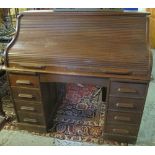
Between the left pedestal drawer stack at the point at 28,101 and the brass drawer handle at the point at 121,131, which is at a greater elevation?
the left pedestal drawer stack at the point at 28,101

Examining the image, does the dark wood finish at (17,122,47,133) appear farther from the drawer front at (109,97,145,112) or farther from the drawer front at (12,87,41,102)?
the drawer front at (109,97,145,112)

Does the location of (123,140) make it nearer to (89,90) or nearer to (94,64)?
(94,64)

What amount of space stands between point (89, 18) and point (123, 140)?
4.02 feet

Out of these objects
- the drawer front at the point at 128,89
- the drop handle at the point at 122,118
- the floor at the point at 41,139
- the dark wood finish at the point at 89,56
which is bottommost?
the floor at the point at 41,139

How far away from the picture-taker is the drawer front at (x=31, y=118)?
2.03 metres

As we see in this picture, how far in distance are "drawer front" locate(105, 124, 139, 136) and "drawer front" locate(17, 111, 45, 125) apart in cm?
67

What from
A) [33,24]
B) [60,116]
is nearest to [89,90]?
[60,116]

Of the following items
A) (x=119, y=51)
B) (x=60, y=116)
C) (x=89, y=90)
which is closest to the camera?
(x=119, y=51)

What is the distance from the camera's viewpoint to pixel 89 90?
3.02 metres

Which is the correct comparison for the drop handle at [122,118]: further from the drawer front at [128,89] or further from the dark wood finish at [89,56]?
the drawer front at [128,89]

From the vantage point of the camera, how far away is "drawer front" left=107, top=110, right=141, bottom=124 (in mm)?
1799

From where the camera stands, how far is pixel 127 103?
1734mm

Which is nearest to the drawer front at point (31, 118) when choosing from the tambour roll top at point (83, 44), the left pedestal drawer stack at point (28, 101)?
the left pedestal drawer stack at point (28, 101)

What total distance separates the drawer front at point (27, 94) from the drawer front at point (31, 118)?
21 centimetres
